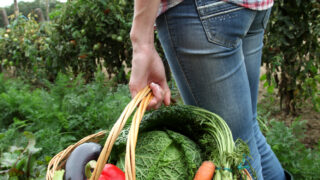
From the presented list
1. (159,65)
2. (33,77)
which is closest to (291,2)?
(159,65)

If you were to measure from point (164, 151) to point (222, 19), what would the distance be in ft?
1.77

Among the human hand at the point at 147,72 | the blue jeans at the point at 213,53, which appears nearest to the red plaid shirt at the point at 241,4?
the blue jeans at the point at 213,53

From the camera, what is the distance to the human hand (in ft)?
3.26

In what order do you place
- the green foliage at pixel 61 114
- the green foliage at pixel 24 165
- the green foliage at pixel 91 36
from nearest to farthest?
the green foliage at pixel 24 165, the green foliage at pixel 61 114, the green foliage at pixel 91 36

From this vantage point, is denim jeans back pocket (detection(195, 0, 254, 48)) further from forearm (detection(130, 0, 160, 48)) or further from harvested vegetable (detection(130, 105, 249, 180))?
harvested vegetable (detection(130, 105, 249, 180))

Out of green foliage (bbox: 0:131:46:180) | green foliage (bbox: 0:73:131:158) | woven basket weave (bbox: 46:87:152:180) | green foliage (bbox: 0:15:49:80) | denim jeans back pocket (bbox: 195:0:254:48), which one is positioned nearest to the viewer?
woven basket weave (bbox: 46:87:152:180)

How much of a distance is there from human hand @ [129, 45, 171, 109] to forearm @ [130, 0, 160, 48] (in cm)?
3

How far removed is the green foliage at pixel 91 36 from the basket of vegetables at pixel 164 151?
2.11 m

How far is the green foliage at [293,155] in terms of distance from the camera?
169 cm

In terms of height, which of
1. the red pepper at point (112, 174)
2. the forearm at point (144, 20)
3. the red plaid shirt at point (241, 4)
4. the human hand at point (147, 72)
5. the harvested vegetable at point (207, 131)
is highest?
the red plaid shirt at point (241, 4)

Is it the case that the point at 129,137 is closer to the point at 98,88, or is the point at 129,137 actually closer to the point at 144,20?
the point at 144,20

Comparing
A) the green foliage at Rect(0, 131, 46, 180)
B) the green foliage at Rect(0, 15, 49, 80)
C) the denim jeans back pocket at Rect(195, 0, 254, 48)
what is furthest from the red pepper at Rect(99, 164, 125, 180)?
the green foliage at Rect(0, 15, 49, 80)

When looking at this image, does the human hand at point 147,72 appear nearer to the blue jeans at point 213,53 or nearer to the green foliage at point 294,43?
the blue jeans at point 213,53

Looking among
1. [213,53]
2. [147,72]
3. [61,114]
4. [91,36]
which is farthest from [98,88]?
[213,53]
